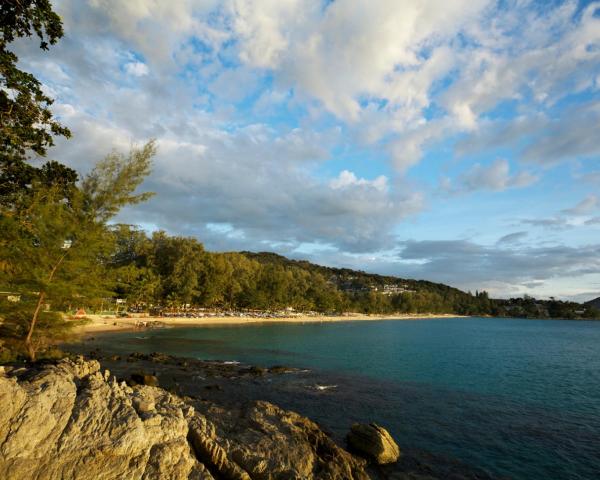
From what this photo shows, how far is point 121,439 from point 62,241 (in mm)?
12850

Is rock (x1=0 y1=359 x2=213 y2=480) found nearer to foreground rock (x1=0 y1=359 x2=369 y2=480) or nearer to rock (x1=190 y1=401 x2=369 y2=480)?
foreground rock (x1=0 y1=359 x2=369 y2=480)

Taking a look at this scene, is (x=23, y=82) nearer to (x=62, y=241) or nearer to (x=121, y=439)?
(x=62, y=241)

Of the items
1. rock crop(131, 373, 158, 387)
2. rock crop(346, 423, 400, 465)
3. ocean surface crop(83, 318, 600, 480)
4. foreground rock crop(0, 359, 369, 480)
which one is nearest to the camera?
foreground rock crop(0, 359, 369, 480)

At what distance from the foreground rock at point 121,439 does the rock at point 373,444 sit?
139cm

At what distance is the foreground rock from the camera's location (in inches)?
293

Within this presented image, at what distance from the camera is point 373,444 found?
1464 centimetres

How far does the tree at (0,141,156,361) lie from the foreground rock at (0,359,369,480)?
7.74m

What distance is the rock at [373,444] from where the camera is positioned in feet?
47.2

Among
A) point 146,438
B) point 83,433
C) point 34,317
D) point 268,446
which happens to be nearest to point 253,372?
point 34,317

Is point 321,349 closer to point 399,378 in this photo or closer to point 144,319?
point 399,378

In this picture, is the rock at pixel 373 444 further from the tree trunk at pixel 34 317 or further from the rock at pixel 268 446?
the tree trunk at pixel 34 317

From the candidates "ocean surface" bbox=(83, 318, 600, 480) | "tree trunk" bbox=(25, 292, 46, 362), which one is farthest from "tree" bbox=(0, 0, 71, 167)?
"ocean surface" bbox=(83, 318, 600, 480)

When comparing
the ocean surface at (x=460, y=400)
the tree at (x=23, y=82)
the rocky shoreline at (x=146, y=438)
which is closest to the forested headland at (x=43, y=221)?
the tree at (x=23, y=82)

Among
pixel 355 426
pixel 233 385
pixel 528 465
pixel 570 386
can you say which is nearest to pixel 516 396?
pixel 570 386
